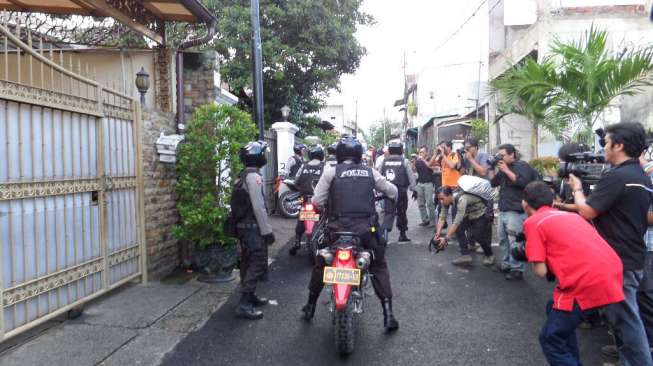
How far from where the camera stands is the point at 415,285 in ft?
20.5

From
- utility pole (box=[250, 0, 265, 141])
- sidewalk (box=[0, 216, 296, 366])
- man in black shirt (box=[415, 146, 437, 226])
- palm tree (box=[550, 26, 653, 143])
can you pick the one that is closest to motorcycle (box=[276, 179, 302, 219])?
man in black shirt (box=[415, 146, 437, 226])

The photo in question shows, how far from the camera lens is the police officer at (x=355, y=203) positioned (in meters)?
4.34

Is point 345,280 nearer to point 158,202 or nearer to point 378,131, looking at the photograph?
point 158,202

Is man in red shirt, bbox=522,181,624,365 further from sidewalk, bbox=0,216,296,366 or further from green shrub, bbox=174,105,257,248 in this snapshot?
green shrub, bbox=174,105,257,248

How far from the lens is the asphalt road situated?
13.2 ft

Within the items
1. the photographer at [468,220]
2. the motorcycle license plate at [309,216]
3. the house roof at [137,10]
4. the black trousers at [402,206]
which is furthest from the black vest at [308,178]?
the house roof at [137,10]

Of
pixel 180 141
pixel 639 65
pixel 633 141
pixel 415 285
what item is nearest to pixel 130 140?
pixel 180 141

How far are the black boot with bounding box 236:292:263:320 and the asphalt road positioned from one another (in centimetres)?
7

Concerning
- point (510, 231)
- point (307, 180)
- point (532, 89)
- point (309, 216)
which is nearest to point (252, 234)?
point (309, 216)

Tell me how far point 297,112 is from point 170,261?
453 inches

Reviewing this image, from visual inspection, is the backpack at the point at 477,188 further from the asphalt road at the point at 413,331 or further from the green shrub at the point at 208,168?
the green shrub at the point at 208,168

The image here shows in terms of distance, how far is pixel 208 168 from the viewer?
20.8 ft

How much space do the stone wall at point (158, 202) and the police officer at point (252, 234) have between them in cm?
161

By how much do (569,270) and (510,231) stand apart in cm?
335
